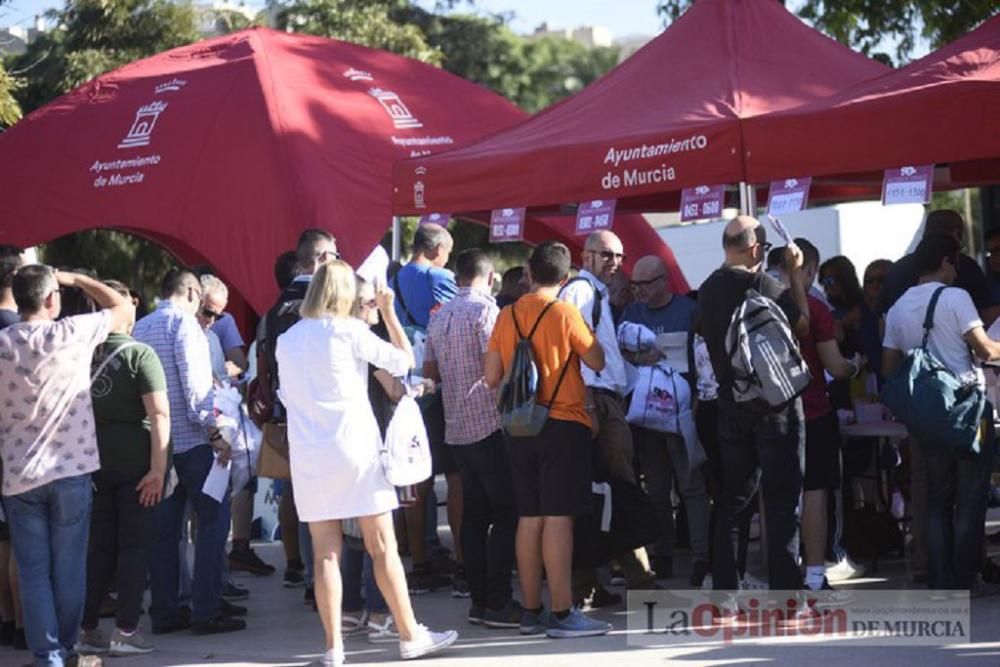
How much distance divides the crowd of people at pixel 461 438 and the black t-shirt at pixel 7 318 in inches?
→ 1.3

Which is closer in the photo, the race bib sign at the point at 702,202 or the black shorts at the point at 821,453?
the black shorts at the point at 821,453

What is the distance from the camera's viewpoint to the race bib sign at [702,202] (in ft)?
31.0

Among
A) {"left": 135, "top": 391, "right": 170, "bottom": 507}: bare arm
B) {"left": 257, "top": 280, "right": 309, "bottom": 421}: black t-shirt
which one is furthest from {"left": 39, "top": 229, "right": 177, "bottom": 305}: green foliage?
{"left": 135, "top": 391, "right": 170, "bottom": 507}: bare arm

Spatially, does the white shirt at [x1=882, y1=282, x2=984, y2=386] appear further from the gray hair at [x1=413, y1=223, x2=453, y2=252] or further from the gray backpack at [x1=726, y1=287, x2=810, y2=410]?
the gray hair at [x1=413, y1=223, x2=453, y2=252]

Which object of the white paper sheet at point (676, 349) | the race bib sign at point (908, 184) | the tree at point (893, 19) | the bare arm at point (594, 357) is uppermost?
the tree at point (893, 19)

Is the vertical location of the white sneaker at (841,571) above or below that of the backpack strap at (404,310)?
below

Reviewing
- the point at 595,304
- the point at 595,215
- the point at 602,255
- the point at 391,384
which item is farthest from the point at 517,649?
the point at 595,215

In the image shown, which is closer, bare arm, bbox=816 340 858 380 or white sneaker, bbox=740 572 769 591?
bare arm, bbox=816 340 858 380

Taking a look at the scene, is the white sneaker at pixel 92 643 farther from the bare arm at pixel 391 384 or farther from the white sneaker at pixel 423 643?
the bare arm at pixel 391 384

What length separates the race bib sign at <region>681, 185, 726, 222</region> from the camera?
9.46m

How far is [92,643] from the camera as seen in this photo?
7.91 metres

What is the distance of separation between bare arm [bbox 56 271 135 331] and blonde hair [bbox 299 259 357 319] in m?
0.95

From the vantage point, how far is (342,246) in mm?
14406

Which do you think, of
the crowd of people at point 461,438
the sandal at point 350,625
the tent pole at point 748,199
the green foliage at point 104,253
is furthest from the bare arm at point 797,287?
the green foliage at point 104,253
